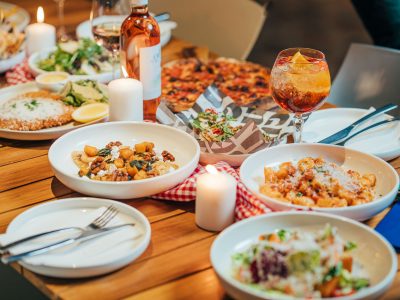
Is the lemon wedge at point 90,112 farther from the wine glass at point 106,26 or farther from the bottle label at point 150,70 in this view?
the wine glass at point 106,26

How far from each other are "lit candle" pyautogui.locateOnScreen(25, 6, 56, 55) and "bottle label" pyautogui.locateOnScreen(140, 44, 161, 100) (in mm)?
786

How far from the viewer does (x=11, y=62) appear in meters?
2.51

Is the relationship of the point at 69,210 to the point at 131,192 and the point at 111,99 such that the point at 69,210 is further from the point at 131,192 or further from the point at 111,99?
the point at 111,99

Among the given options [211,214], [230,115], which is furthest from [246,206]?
[230,115]

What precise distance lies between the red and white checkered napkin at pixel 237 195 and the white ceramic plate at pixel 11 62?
1.09 m

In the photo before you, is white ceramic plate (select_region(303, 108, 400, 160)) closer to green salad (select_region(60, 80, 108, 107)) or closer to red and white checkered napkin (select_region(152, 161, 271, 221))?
red and white checkered napkin (select_region(152, 161, 271, 221))

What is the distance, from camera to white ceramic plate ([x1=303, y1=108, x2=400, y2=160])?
1.88 metres

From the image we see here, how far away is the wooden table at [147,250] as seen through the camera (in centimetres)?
131

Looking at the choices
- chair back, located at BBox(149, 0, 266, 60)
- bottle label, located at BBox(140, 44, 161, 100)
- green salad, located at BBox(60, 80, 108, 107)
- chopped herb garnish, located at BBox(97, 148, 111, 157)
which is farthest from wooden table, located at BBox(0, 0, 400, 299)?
chair back, located at BBox(149, 0, 266, 60)

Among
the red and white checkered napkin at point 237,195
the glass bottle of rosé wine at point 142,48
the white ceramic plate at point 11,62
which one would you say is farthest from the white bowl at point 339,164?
the white ceramic plate at point 11,62

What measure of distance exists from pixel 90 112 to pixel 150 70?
23 centimetres

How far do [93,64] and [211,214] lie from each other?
116 centimetres

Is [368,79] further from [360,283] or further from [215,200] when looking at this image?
[360,283]

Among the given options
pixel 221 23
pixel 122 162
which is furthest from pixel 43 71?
pixel 221 23
